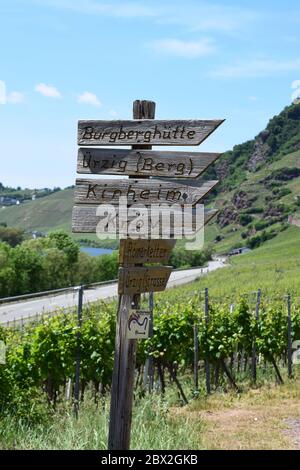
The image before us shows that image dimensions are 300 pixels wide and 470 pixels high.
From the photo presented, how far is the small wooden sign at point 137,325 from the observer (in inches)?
224

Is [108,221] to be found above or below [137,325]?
above

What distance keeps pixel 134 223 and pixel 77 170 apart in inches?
29.9

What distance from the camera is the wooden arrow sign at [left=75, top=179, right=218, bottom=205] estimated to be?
5.65m

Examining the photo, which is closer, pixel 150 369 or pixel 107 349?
pixel 107 349

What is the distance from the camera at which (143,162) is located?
19.0ft

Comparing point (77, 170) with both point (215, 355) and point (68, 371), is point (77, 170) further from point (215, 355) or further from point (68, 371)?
point (215, 355)

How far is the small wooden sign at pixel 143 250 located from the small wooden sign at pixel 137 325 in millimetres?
490

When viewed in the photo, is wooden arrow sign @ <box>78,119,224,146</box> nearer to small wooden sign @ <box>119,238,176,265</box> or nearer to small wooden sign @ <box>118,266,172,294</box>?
small wooden sign @ <box>119,238,176,265</box>

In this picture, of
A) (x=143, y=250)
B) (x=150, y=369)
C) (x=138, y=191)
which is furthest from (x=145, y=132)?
(x=150, y=369)

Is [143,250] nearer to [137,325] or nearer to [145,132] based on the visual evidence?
[137,325]

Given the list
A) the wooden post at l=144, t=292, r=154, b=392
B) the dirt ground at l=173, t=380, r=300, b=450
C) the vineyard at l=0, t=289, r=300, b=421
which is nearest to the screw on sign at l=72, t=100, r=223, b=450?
the dirt ground at l=173, t=380, r=300, b=450

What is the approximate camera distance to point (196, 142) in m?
5.65

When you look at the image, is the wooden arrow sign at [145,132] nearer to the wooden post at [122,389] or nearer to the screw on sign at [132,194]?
the screw on sign at [132,194]

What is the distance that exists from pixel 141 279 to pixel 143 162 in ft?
3.58
